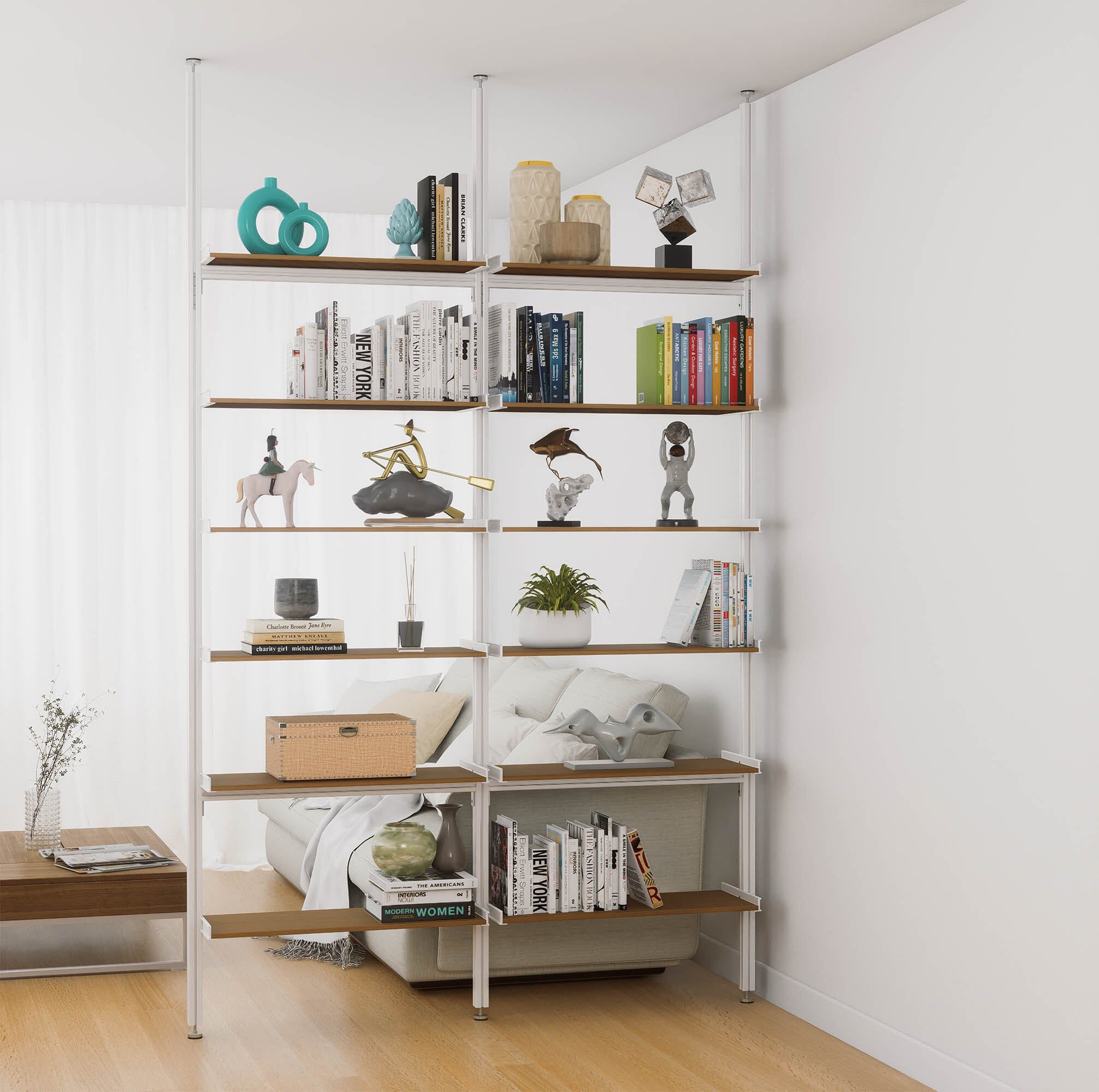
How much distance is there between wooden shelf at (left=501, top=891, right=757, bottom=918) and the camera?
3783 mm

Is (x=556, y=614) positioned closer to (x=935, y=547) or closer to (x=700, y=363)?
(x=700, y=363)

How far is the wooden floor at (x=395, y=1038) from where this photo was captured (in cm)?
340

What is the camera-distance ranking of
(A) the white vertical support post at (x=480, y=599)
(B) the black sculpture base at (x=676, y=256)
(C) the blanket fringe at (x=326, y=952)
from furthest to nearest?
1. (C) the blanket fringe at (x=326, y=952)
2. (B) the black sculpture base at (x=676, y=256)
3. (A) the white vertical support post at (x=480, y=599)

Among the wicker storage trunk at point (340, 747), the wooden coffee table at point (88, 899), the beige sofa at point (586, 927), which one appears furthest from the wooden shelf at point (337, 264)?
the wooden coffee table at point (88, 899)

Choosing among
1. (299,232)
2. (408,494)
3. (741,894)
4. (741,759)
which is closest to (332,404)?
(408,494)

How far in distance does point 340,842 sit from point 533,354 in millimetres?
1647

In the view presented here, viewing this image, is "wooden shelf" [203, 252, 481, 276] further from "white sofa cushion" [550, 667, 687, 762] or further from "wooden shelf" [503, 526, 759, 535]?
"white sofa cushion" [550, 667, 687, 762]

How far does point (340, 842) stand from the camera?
4.32 meters

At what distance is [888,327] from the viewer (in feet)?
11.8

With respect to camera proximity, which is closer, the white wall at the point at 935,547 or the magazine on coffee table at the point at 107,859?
the white wall at the point at 935,547

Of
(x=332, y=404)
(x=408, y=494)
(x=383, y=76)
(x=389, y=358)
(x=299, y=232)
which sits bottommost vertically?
(x=408, y=494)

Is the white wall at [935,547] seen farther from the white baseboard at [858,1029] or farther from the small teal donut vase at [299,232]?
the small teal donut vase at [299,232]

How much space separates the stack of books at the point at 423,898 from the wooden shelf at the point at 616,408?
130 centimetres

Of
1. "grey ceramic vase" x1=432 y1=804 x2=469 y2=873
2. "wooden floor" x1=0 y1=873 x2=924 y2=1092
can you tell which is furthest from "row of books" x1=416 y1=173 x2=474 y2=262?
"wooden floor" x1=0 y1=873 x2=924 y2=1092
